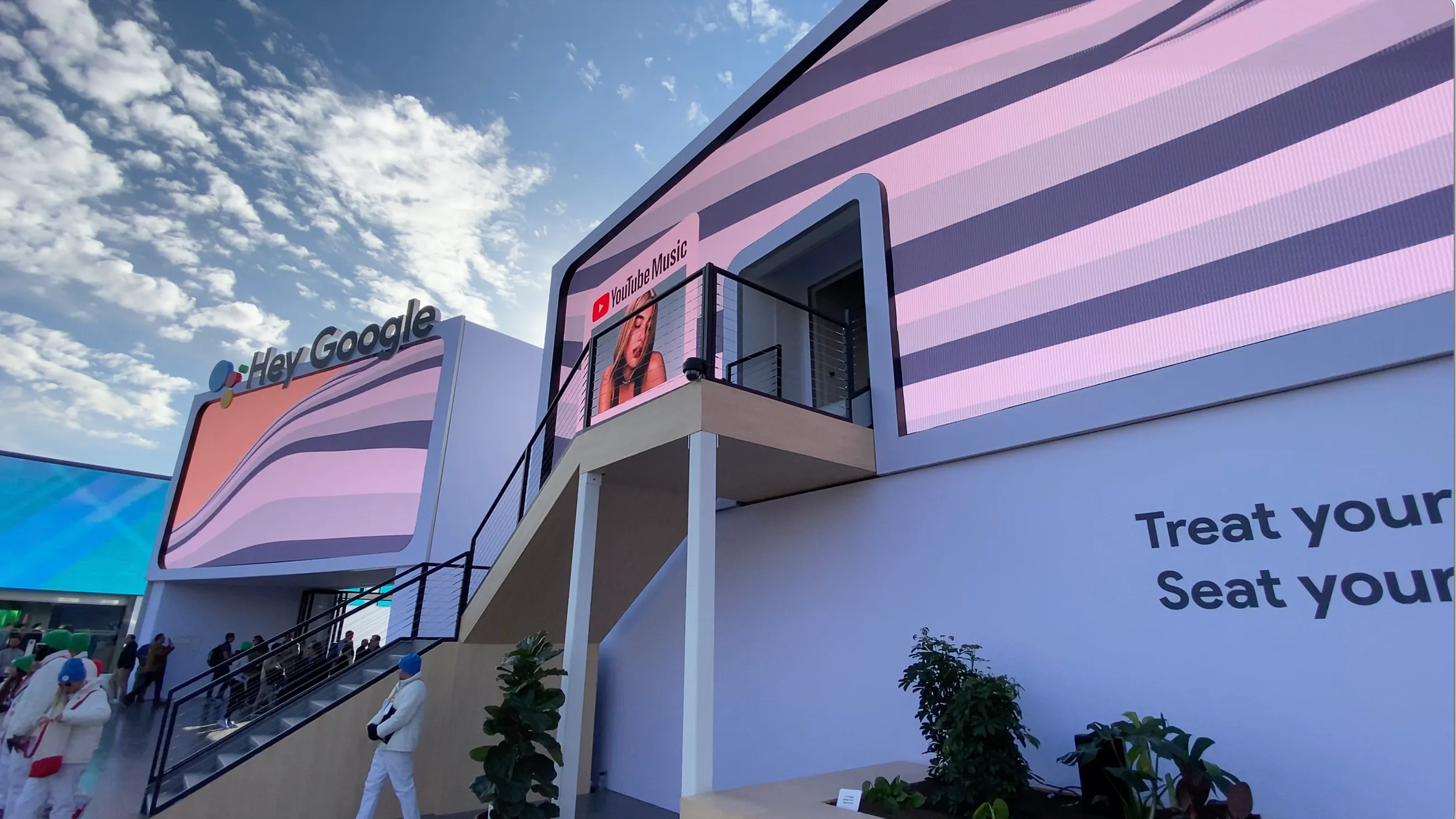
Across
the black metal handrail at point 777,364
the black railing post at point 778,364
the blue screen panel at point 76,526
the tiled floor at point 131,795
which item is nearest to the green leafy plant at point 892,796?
the black metal handrail at point 777,364

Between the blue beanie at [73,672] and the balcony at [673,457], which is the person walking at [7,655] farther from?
the balcony at [673,457]

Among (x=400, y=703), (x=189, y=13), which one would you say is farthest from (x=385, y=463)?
(x=400, y=703)

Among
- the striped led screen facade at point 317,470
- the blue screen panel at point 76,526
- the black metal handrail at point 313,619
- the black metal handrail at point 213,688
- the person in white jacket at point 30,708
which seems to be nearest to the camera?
the person in white jacket at point 30,708

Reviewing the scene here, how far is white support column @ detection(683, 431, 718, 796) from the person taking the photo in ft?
14.4

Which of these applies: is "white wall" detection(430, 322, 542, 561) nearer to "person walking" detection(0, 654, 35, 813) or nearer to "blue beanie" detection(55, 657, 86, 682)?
"person walking" detection(0, 654, 35, 813)

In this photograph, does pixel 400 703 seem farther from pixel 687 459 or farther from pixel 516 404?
pixel 516 404

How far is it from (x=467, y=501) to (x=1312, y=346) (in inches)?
517

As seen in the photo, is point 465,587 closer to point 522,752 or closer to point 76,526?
point 522,752

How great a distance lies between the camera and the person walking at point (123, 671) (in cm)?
1540

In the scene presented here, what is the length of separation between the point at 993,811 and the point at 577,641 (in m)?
3.40

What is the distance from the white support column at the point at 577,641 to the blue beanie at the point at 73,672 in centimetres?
363

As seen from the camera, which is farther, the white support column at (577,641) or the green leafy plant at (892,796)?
the white support column at (577,641)

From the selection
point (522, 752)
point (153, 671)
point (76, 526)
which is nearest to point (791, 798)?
point (522, 752)

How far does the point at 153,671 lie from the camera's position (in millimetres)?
15711
